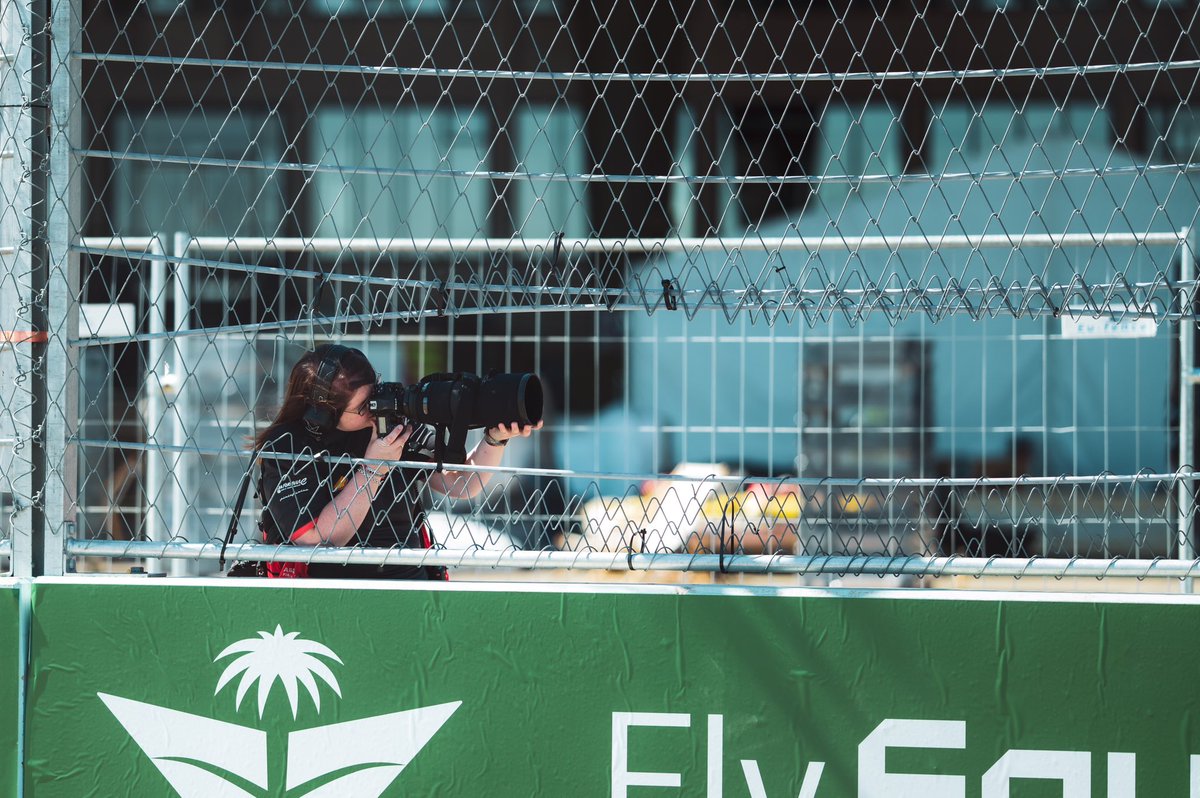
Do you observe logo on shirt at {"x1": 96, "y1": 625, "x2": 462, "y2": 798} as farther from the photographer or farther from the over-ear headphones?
the over-ear headphones

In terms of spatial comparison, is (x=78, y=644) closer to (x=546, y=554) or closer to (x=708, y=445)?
(x=546, y=554)

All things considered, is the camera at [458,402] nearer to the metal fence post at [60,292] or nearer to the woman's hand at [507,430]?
the woman's hand at [507,430]

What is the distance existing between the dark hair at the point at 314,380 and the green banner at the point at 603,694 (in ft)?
1.92

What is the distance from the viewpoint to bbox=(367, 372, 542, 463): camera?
2.83m

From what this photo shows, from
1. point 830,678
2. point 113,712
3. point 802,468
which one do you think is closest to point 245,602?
point 113,712

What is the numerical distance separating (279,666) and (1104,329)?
2951mm

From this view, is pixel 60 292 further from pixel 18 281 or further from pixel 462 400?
pixel 462 400

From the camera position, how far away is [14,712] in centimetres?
260

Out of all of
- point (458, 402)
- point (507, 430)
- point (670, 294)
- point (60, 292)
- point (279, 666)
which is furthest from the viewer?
point (507, 430)

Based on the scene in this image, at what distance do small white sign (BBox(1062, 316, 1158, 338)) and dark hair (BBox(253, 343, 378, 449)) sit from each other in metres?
2.33

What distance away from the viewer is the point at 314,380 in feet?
9.86

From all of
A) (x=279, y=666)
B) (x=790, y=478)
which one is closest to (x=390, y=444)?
(x=279, y=666)

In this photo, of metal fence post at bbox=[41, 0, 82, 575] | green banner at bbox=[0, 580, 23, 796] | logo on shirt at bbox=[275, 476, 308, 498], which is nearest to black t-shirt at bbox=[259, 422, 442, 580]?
logo on shirt at bbox=[275, 476, 308, 498]

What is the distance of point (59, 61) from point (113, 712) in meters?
1.40
